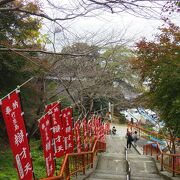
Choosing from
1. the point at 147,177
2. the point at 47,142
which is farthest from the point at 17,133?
the point at 147,177

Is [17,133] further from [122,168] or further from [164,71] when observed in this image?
[122,168]

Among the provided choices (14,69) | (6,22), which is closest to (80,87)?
(14,69)

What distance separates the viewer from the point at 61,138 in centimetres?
1112

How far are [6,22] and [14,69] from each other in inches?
91.9

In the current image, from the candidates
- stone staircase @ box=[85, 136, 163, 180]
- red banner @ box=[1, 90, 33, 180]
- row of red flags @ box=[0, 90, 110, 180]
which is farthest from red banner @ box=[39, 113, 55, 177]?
stone staircase @ box=[85, 136, 163, 180]

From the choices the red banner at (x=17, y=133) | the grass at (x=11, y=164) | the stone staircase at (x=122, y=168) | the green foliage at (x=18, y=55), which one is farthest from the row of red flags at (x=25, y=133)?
the green foliage at (x=18, y=55)

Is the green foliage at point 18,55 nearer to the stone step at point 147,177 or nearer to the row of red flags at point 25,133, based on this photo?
the row of red flags at point 25,133

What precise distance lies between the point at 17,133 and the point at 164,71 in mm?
7627

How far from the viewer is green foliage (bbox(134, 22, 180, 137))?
13.0 m

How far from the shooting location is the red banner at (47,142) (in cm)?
902

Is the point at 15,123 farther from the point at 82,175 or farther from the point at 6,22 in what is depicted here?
the point at 6,22

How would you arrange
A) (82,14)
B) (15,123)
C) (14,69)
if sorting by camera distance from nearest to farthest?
(15,123)
(82,14)
(14,69)

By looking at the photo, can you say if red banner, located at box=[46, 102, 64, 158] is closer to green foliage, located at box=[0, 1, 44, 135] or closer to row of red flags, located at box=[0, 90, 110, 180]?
row of red flags, located at box=[0, 90, 110, 180]

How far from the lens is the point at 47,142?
9.19m
